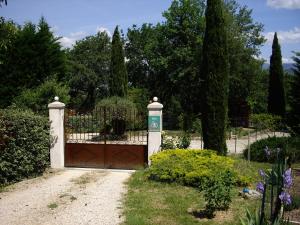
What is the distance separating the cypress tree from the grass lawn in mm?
1953

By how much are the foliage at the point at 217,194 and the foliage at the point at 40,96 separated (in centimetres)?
1437

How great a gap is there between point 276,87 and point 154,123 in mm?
18014

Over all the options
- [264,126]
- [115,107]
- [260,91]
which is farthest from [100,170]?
[260,91]

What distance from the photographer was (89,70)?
41188 millimetres

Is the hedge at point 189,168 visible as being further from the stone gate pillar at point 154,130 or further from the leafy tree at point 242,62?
the leafy tree at point 242,62

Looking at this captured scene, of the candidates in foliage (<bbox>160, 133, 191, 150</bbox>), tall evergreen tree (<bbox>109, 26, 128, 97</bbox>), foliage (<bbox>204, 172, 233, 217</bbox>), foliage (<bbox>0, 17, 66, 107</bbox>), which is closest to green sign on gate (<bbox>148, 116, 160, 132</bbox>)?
foliage (<bbox>160, 133, 191, 150</bbox>)

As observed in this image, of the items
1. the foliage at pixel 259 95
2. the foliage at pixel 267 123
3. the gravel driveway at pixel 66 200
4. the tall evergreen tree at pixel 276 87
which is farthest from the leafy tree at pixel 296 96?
the gravel driveway at pixel 66 200

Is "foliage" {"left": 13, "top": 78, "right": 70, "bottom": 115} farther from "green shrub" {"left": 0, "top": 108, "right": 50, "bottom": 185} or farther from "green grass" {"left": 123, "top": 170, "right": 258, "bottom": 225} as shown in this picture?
"green grass" {"left": 123, "top": 170, "right": 258, "bottom": 225}

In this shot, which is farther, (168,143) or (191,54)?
(191,54)

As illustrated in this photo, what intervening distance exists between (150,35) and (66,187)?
3215 centimetres

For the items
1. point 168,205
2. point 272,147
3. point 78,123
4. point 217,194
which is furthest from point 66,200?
point 78,123

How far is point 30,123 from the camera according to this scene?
12.4 m

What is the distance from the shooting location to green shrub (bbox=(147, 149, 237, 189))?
10.9m

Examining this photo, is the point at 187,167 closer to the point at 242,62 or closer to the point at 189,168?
the point at 189,168
